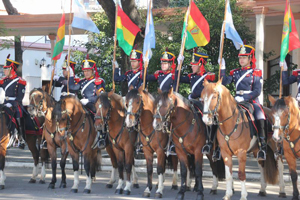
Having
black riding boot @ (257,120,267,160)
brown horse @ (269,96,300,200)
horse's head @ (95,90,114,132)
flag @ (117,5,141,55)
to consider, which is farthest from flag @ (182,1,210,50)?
brown horse @ (269,96,300,200)

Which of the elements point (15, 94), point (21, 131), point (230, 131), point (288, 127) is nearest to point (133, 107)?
point (230, 131)

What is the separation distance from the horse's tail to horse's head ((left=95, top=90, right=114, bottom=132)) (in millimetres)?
3501

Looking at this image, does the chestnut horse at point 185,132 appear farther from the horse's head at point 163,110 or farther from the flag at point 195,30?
the flag at point 195,30

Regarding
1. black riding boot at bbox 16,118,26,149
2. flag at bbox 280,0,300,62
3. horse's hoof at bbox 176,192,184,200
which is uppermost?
flag at bbox 280,0,300,62

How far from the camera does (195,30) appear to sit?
12.3 metres

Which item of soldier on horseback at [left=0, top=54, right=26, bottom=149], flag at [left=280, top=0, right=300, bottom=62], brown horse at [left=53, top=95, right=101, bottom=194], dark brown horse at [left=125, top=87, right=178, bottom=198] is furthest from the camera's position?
soldier on horseback at [left=0, top=54, right=26, bottom=149]

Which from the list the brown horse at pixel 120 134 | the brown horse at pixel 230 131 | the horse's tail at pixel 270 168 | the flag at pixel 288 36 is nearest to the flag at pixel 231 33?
the flag at pixel 288 36

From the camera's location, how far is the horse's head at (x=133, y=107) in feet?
35.0

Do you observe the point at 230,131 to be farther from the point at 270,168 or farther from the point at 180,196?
the point at 270,168

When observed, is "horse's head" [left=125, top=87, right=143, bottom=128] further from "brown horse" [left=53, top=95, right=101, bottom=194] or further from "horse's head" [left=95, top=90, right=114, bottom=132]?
"brown horse" [left=53, top=95, right=101, bottom=194]

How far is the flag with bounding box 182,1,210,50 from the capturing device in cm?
1226

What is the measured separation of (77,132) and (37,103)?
1074 millimetres

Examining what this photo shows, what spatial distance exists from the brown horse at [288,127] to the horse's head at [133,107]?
8.42 ft

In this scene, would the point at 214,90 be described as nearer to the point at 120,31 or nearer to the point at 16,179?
the point at 120,31
